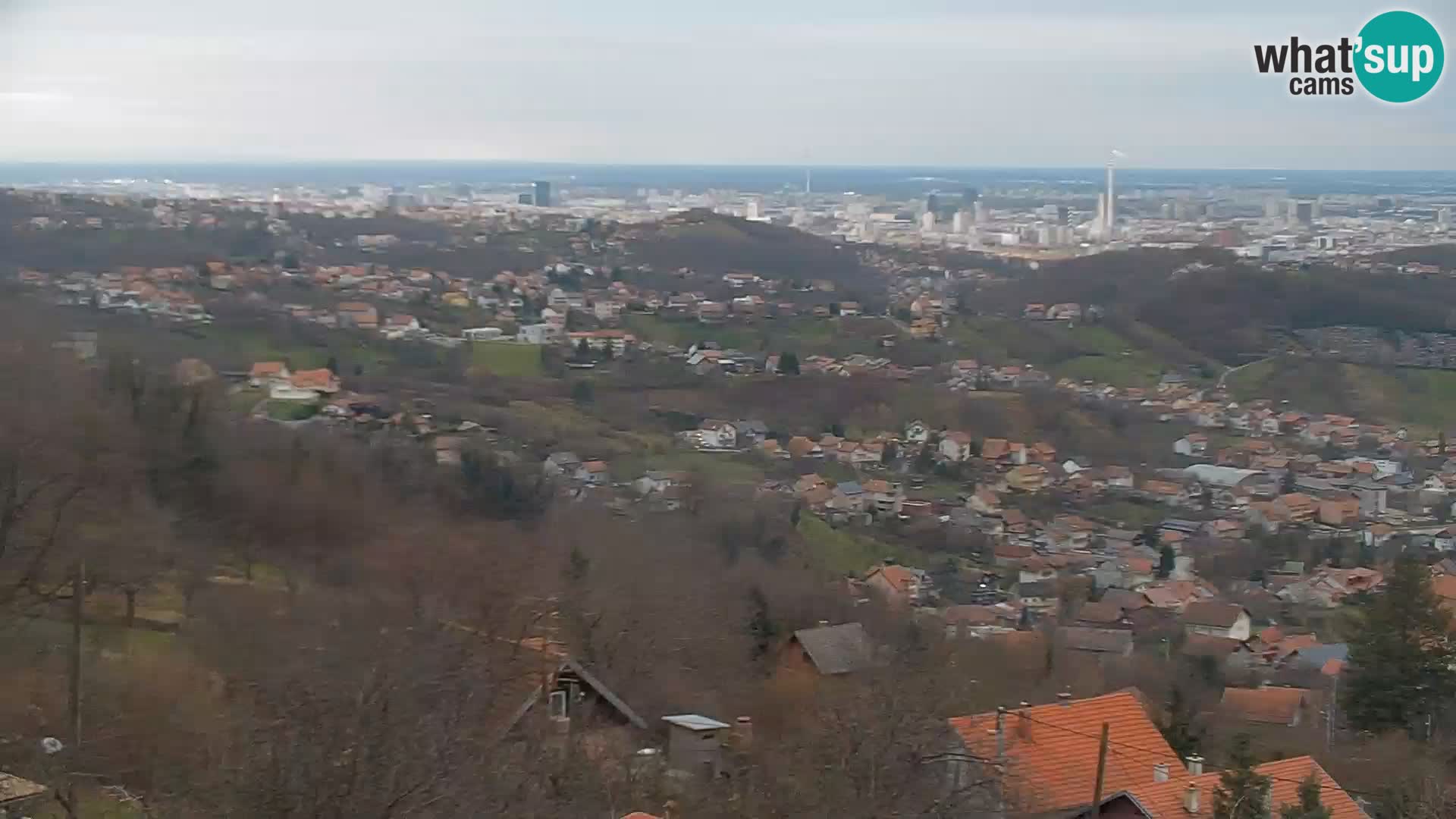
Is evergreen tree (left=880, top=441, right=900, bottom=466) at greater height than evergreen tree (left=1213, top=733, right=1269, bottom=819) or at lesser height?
lesser

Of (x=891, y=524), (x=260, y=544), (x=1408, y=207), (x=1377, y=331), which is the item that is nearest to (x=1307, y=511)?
(x=891, y=524)

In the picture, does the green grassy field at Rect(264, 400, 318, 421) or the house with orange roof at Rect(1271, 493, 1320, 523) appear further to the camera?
the house with orange roof at Rect(1271, 493, 1320, 523)

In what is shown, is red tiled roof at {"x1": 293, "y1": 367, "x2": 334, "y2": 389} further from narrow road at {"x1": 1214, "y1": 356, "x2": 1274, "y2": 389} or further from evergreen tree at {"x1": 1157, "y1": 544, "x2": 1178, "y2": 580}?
narrow road at {"x1": 1214, "y1": 356, "x2": 1274, "y2": 389}

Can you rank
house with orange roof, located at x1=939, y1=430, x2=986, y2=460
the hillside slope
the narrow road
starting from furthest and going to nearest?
the hillside slope
the narrow road
house with orange roof, located at x1=939, y1=430, x2=986, y2=460

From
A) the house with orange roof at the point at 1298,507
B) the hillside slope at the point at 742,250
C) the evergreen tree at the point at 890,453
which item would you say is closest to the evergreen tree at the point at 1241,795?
the house with orange roof at the point at 1298,507

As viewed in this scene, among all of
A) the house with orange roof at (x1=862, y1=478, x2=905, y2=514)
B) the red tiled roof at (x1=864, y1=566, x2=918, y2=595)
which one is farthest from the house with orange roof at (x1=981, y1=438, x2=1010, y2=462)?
the red tiled roof at (x1=864, y1=566, x2=918, y2=595)

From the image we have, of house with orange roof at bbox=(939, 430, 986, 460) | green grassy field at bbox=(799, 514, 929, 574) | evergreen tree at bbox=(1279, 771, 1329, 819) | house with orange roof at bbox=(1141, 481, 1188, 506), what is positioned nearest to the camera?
evergreen tree at bbox=(1279, 771, 1329, 819)

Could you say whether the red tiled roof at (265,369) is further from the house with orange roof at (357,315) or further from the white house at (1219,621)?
the white house at (1219,621)

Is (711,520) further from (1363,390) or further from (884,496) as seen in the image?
(1363,390)
